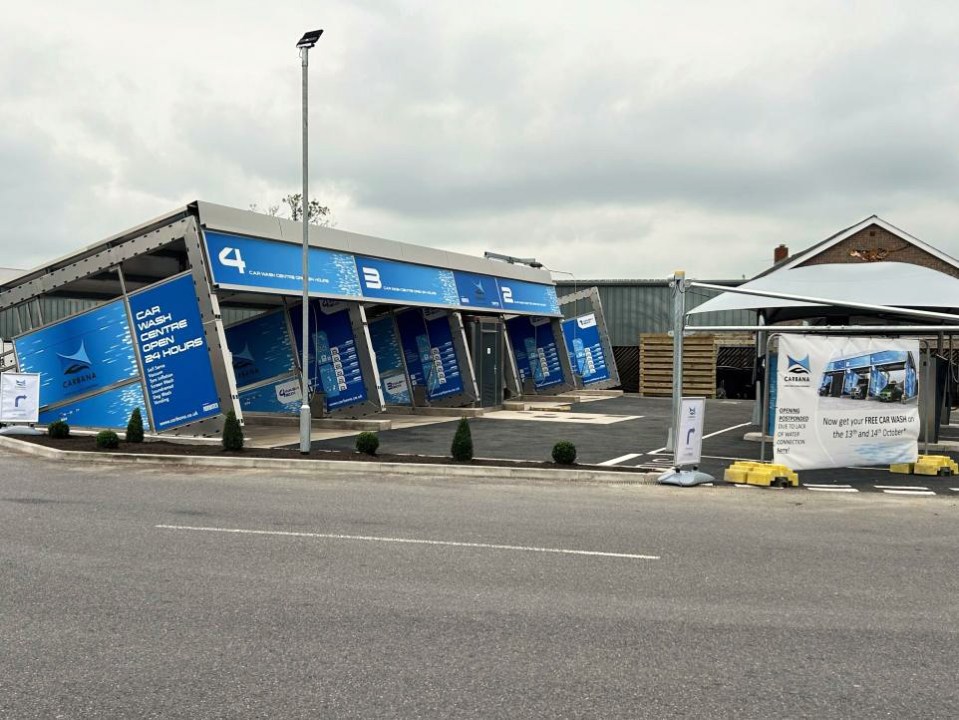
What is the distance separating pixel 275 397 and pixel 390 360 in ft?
15.5

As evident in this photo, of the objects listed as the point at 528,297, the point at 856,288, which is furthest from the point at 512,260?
the point at 856,288

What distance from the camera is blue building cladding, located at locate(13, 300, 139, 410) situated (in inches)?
774

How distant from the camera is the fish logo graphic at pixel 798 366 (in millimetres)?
14219

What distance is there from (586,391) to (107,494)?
31.0 m

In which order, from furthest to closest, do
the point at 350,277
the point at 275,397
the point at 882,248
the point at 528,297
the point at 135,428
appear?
the point at 882,248
the point at 528,297
the point at 275,397
the point at 350,277
the point at 135,428

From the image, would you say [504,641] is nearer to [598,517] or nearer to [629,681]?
[629,681]

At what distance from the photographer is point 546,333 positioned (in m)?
38.4

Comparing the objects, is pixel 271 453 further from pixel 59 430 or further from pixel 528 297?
pixel 528 297

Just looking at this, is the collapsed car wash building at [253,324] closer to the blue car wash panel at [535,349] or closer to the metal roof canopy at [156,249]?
the metal roof canopy at [156,249]

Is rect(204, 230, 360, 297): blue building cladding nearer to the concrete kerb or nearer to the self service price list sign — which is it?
the self service price list sign

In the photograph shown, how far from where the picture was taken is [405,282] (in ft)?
83.8

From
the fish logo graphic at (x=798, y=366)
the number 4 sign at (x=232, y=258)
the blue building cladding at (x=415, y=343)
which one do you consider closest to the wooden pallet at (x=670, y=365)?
the blue building cladding at (x=415, y=343)

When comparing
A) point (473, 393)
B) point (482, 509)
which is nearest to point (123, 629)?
point (482, 509)

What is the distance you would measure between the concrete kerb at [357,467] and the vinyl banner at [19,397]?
3058 millimetres
